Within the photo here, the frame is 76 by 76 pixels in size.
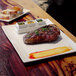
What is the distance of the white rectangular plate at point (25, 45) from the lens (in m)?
1.25

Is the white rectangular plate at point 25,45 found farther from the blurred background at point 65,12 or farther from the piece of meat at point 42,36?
the blurred background at point 65,12

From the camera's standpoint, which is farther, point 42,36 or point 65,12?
point 65,12

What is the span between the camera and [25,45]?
135 cm

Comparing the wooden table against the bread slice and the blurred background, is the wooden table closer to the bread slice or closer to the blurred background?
the bread slice

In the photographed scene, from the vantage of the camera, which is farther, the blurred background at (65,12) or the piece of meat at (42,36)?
the blurred background at (65,12)

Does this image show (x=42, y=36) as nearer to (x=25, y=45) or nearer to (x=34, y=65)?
(x=25, y=45)

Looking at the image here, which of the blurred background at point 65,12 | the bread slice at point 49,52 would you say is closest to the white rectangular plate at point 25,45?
the bread slice at point 49,52

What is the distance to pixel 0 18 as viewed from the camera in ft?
5.67

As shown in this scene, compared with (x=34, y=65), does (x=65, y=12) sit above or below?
below

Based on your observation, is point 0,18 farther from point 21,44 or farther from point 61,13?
point 61,13

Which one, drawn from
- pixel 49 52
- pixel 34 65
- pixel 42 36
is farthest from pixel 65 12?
pixel 34 65

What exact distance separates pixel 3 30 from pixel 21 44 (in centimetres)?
30

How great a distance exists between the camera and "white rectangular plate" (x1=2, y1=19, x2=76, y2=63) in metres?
1.25

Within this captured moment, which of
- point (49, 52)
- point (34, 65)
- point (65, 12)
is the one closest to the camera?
point (34, 65)
